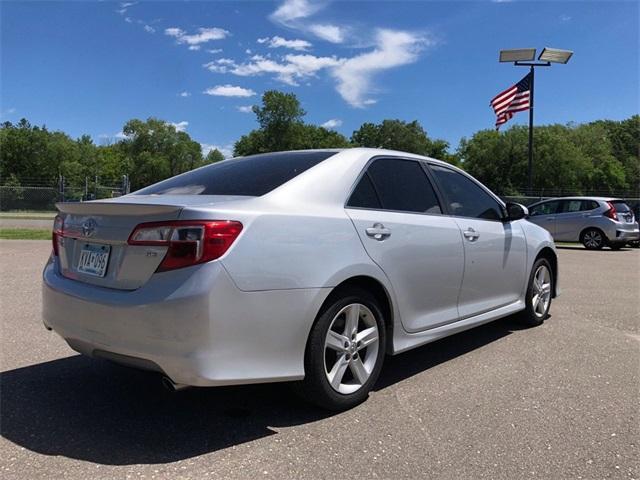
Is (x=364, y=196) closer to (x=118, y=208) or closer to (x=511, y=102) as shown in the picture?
(x=118, y=208)

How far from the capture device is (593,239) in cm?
1587

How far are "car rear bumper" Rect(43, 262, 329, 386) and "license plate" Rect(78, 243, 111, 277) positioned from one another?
0.11 metres

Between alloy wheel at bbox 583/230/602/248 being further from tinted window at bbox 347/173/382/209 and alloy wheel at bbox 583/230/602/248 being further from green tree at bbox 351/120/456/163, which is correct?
green tree at bbox 351/120/456/163

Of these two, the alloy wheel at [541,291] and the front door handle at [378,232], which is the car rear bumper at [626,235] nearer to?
the alloy wheel at [541,291]

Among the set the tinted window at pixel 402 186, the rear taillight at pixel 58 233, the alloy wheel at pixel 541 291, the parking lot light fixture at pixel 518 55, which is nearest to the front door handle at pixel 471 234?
the tinted window at pixel 402 186

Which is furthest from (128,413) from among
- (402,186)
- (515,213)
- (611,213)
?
(611,213)

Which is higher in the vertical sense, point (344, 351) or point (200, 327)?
point (200, 327)

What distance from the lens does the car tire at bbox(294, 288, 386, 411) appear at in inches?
120

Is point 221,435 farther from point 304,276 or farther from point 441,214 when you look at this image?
point 441,214

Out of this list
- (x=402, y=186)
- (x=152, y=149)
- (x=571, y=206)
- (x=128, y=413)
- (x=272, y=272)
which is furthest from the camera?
(x=152, y=149)

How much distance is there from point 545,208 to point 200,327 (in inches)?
653

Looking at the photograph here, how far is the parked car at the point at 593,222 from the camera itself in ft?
50.8

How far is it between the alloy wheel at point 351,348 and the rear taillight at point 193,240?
2.78 ft

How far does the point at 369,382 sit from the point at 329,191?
1.23 m
